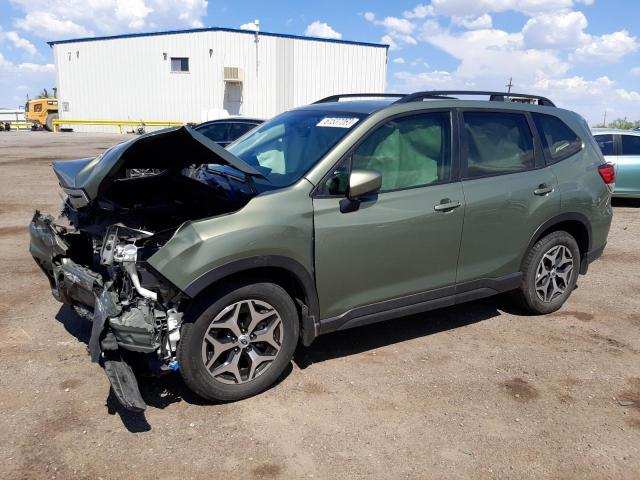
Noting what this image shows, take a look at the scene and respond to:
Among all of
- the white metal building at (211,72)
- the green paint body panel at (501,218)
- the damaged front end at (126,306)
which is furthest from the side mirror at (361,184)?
the white metal building at (211,72)

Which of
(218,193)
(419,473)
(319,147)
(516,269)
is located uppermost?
(319,147)

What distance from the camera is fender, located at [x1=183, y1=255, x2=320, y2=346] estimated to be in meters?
3.20

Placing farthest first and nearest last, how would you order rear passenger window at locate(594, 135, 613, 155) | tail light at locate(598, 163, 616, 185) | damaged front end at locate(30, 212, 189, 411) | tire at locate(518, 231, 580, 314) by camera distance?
rear passenger window at locate(594, 135, 613, 155), tail light at locate(598, 163, 616, 185), tire at locate(518, 231, 580, 314), damaged front end at locate(30, 212, 189, 411)

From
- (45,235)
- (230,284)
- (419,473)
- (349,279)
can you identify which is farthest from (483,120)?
(45,235)

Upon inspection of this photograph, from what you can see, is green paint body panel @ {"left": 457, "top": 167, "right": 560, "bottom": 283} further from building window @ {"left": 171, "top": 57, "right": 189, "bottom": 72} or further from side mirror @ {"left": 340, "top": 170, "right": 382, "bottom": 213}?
building window @ {"left": 171, "top": 57, "right": 189, "bottom": 72}

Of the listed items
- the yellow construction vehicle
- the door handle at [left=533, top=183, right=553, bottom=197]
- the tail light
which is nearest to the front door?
the door handle at [left=533, top=183, right=553, bottom=197]

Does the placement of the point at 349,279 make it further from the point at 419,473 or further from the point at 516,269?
the point at 516,269

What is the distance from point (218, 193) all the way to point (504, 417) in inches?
95.5

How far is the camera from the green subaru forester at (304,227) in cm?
328

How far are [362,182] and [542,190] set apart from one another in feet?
6.50

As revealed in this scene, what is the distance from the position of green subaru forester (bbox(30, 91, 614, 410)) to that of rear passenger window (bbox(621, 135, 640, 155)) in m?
6.97

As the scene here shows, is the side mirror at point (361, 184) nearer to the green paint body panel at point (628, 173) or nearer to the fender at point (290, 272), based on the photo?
the fender at point (290, 272)

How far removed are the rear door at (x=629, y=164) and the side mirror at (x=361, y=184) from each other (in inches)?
364

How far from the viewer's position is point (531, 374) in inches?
160
